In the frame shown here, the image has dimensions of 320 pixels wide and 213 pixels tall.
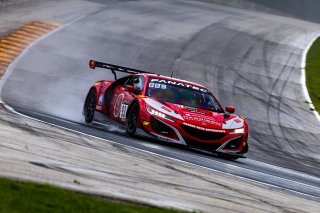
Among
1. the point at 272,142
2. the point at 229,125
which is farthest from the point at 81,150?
the point at 272,142

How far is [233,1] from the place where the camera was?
159 feet

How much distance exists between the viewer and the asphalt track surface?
1351 cm

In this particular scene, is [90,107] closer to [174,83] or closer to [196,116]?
[174,83]

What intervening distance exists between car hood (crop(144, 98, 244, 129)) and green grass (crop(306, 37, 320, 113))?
722cm

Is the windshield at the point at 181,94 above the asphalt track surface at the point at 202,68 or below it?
above

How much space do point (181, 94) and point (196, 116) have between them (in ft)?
3.12

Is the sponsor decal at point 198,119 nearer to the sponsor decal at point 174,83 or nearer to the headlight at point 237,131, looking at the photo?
the headlight at point 237,131

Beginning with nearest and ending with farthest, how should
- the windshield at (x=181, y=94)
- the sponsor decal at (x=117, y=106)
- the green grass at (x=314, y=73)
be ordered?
the windshield at (x=181, y=94) < the sponsor decal at (x=117, y=106) < the green grass at (x=314, y=73)

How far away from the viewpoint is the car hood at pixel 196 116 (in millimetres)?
13219

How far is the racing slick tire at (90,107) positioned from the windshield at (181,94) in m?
1.80

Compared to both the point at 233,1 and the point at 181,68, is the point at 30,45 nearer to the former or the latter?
the point at 181,68

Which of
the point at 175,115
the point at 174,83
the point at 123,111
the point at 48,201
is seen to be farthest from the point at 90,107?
the point at 48,201

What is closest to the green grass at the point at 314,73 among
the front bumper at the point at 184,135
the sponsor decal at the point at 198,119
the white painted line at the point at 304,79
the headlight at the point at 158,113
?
the white painted line at the point at 304,79

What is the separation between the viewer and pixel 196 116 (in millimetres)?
13383
